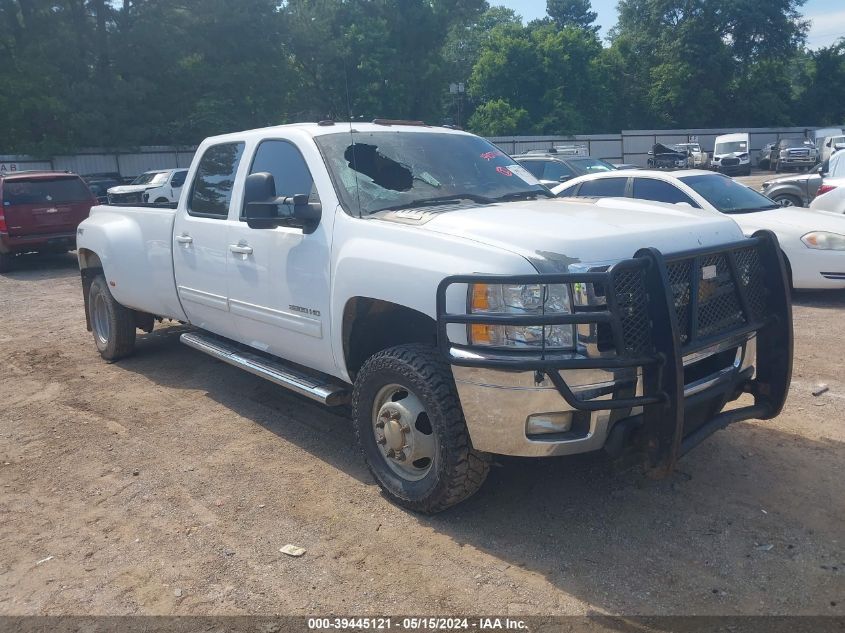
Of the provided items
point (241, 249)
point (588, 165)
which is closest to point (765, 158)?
point (588, 165)

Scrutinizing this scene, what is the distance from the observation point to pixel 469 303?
3436mm

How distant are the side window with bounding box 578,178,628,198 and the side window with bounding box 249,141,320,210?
5441 millimetres

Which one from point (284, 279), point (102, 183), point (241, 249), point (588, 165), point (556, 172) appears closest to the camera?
point (284, 279)

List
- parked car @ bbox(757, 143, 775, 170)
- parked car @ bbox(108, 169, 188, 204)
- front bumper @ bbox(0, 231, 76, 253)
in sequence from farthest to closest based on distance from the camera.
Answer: parked car @ bbox(757, 143, 775, 170)
parked car @ bbox(108, 169, 188, 204)
front bumper @ bbox(0, 231, 76, 253)

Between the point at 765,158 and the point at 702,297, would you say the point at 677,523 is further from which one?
the point at 765,158

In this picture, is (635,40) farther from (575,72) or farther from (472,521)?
(472,521)

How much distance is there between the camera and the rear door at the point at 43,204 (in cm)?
1411

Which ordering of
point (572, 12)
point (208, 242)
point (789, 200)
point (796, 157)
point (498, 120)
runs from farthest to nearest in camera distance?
1. point (572, 12)
2. point (498, 120)
3. point (796, 157)
4. point (789, 200)
5. point (208, 242)

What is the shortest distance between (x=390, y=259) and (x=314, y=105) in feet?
125

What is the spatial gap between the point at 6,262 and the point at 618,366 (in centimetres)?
1446

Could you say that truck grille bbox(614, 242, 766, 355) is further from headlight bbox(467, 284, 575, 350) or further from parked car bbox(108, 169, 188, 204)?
parked car bbox(108, 169, 188, 204)

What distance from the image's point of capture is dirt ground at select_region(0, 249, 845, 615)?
129 inches

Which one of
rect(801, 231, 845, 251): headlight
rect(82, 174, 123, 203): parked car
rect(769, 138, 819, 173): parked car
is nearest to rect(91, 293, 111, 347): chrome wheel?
rect(801, 231, 845, 251): headlight

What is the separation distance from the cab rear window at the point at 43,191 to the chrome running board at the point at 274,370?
32.9 ft
